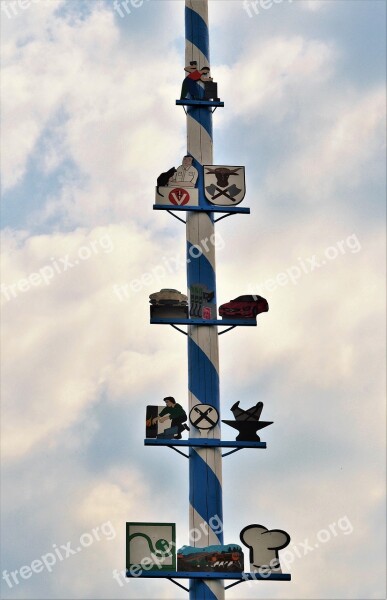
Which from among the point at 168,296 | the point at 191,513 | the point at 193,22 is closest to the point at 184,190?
the point at 168,296

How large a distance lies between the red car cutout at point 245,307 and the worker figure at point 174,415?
165 centimetres

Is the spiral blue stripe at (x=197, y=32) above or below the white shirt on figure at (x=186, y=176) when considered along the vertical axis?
above

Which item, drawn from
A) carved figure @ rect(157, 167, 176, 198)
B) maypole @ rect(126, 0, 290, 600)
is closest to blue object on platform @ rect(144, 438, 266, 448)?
maypole @ rect(126, 0, 290, 600)

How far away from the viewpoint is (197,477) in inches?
736

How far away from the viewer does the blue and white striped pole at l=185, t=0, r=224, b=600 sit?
18.4m

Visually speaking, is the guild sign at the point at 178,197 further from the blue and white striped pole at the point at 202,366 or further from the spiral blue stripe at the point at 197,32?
the spiral blue stripe at the point at 197,32

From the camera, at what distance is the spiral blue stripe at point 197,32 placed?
21.7 m

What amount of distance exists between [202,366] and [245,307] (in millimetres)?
1163

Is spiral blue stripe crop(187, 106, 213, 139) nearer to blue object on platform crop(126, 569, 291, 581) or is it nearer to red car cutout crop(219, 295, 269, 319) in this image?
red car cutout crop(219, 295, 269, 319)

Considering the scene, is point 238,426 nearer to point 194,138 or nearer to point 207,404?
point 207,404

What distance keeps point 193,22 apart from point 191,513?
879 cm

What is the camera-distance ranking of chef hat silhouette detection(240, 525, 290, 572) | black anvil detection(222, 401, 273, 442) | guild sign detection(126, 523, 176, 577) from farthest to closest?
black anvil detection(222, 401, 273, 442) → chef hat silhouette detection(240, 525, 290, 572) → guild sign detection(126, 523, 176, 577)

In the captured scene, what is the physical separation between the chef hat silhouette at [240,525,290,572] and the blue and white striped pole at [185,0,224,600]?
575mm

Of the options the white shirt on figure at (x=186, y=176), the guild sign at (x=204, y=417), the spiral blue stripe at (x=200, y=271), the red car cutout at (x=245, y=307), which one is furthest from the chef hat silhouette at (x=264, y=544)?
the white shirt on figure at (x=186, y=176)
